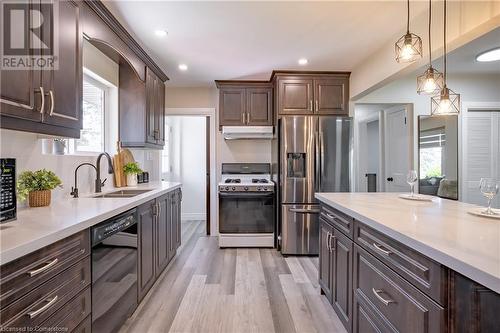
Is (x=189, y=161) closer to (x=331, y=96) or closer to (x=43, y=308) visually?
(x=331, y=96)

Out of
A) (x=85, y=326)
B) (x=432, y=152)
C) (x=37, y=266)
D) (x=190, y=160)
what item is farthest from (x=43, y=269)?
(x=432, y=152)

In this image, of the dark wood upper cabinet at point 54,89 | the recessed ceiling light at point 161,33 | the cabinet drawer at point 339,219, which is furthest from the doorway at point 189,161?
the dark wood upper cabinet at point 54,89

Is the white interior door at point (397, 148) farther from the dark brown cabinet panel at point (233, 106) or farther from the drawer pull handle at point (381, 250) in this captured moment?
the drawer pull handle at point (381, 250)

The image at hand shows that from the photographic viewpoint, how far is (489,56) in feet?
9.73

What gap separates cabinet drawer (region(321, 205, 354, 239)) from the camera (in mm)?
1696

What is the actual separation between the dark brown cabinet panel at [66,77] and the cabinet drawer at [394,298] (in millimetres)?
1944

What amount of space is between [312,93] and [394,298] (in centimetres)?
286

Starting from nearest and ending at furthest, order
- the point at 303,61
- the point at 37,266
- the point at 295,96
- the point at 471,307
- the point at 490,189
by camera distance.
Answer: the point at 471,307
the point at 37,266
the point at 490,189
the point at 303,61
the point at 295,96

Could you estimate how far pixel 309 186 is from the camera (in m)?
3.41

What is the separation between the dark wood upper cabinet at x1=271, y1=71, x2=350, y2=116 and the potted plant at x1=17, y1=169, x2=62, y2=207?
2.68 meters

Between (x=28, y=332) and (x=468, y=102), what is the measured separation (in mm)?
5139

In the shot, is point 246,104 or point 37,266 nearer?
point 37,266

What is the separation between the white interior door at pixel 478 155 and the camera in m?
3.73

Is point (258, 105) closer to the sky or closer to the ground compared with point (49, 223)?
closer to the sky
